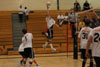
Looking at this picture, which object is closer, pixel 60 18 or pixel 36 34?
pixel 36 34


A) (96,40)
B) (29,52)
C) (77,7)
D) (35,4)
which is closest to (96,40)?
(96,40)

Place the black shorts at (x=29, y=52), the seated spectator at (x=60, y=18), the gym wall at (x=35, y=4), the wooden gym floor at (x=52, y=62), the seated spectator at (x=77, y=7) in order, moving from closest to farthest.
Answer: the black shorts at (x=29, y=52)
the wooden gym floor at (x=52, y=62)
the seated spectator at (x=60, y=18)
the seated spectator at (x=77, y=7)
the gym wall at (x=35, y=4)

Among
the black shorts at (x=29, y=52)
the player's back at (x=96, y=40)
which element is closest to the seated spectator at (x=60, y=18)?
the black shorts at (x=29, y=52)

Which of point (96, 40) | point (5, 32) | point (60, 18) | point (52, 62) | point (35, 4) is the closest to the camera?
point (96, 40)

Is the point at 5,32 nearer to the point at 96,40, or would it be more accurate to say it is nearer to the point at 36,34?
the point at 36,34

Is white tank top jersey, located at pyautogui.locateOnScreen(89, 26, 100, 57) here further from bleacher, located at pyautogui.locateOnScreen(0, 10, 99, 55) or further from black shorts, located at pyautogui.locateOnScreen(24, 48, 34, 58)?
bleacher, located at pyautogui.locateOnScreen(0, 10, 99, 55)

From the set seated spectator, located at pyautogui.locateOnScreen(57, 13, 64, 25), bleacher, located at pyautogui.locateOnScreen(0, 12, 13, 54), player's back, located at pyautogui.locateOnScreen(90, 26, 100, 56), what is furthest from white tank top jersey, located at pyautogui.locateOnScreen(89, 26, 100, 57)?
seated spectator, located at pyautogui.locateOnScreen(57, 13, 64, 25)

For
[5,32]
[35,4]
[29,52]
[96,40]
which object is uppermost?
[35,4]

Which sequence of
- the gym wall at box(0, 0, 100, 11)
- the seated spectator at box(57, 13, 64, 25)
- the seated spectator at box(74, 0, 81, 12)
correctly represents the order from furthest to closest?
the gym wall at box(0, 0, 100, 11)
the seated spectator at box(74, 0, 81, 12)
the seated spectator at box(57, 13, 64, 25)

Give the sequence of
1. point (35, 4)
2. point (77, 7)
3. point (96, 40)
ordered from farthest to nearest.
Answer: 1. point (35, 4)
2. point (77, 7)
3. point (96, 40)

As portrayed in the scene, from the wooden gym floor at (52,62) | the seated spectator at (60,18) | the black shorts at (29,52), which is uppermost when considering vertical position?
the seated spectator at (60,18)

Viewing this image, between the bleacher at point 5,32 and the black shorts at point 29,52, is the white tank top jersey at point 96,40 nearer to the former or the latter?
the black shorts at point 29,52

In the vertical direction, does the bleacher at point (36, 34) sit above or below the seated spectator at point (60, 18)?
below

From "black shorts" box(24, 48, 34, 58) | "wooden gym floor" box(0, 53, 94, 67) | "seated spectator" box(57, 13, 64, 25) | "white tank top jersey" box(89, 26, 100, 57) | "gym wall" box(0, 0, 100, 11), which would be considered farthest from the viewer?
"gym wall" box(0, 0, 100, 11)
